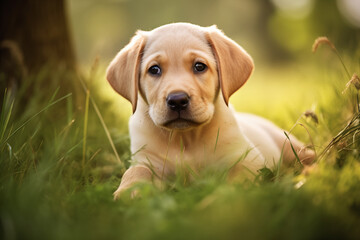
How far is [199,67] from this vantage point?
11.2 feet

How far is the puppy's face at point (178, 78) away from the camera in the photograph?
123 inches

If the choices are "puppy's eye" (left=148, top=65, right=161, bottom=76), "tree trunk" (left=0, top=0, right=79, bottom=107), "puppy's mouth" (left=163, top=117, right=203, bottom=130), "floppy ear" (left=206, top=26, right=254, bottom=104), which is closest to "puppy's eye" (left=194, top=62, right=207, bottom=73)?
"floppy ear" (left=206, top=26, right=254, bottom=104)

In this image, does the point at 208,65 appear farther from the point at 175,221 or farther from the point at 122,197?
the point at 175,221

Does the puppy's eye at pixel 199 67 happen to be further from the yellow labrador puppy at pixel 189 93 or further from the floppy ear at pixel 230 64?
the floppy ear at pixel 230 64

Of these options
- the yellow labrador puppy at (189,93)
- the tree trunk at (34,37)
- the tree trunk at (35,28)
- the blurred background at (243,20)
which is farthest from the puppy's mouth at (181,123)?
the blurred background at (243,20)

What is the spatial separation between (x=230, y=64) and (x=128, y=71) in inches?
35.5

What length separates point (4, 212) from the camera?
82.7 inches

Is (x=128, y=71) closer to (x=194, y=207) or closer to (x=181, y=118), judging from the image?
(x=181, y=118)

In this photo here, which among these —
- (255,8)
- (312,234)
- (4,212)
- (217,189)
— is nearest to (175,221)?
(217,189)

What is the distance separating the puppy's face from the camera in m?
3.13

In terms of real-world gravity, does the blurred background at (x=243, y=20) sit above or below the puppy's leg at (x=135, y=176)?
below

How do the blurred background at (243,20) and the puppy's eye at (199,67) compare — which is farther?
the blurred background at (243,20)

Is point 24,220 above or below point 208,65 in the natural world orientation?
below

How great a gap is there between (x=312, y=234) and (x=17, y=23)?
475 cm
